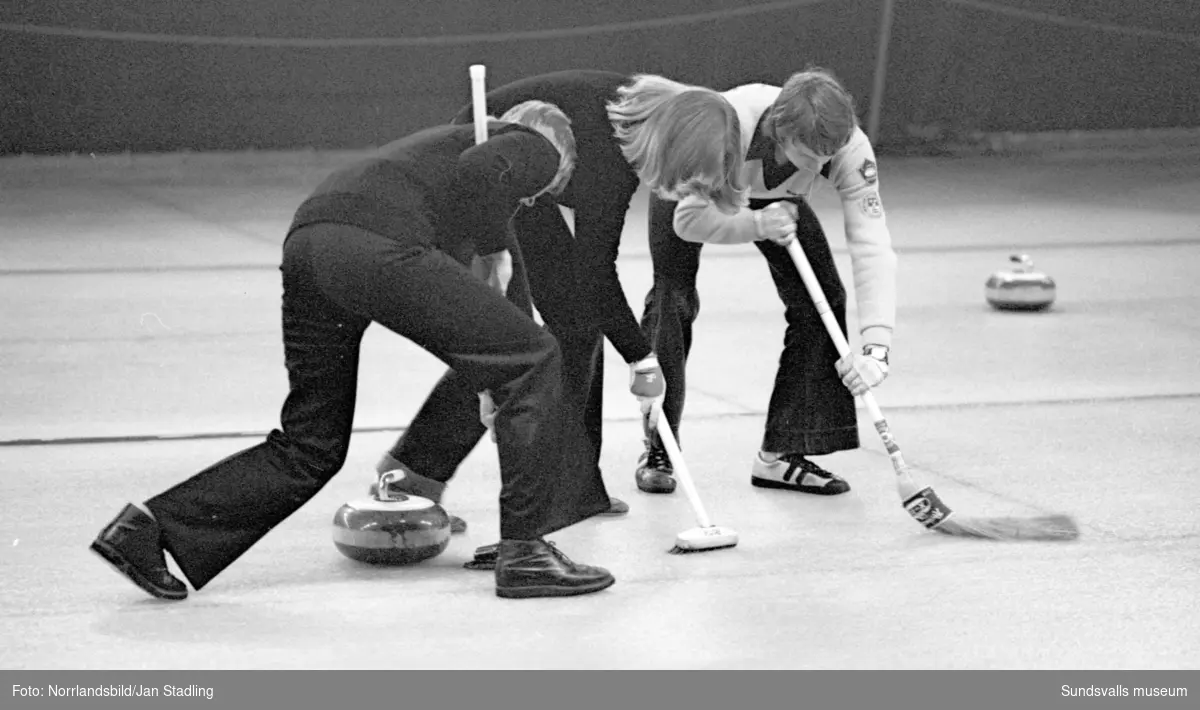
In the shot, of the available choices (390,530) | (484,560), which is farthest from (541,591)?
(390,530)

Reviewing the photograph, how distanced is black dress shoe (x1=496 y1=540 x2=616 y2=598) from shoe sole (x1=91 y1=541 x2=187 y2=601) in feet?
2.73

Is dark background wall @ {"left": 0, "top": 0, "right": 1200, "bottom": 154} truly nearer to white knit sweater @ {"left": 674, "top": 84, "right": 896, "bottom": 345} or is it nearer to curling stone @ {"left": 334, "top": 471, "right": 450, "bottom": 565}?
white knit sweater @ {"left": 674, "top": 84, "right": 896, "bottom": 345}

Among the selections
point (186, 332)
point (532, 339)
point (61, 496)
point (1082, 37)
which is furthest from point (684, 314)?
point (1082, 37)

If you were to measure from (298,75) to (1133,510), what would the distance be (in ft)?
39.7

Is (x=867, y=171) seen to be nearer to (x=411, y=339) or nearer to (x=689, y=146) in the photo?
(x=689, y=146)

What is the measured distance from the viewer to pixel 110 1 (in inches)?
620

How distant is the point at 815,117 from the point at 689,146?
0.61 metres

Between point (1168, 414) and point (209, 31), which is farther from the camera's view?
point (209, 31)

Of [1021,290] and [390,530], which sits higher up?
[390,530]

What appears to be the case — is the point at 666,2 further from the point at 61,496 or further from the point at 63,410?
the point at 61,496

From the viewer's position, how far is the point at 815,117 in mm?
4891

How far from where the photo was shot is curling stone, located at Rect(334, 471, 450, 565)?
15.6 feet

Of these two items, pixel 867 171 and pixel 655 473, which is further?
pixel 655 473

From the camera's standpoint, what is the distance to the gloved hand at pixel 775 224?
5121 millimetres
